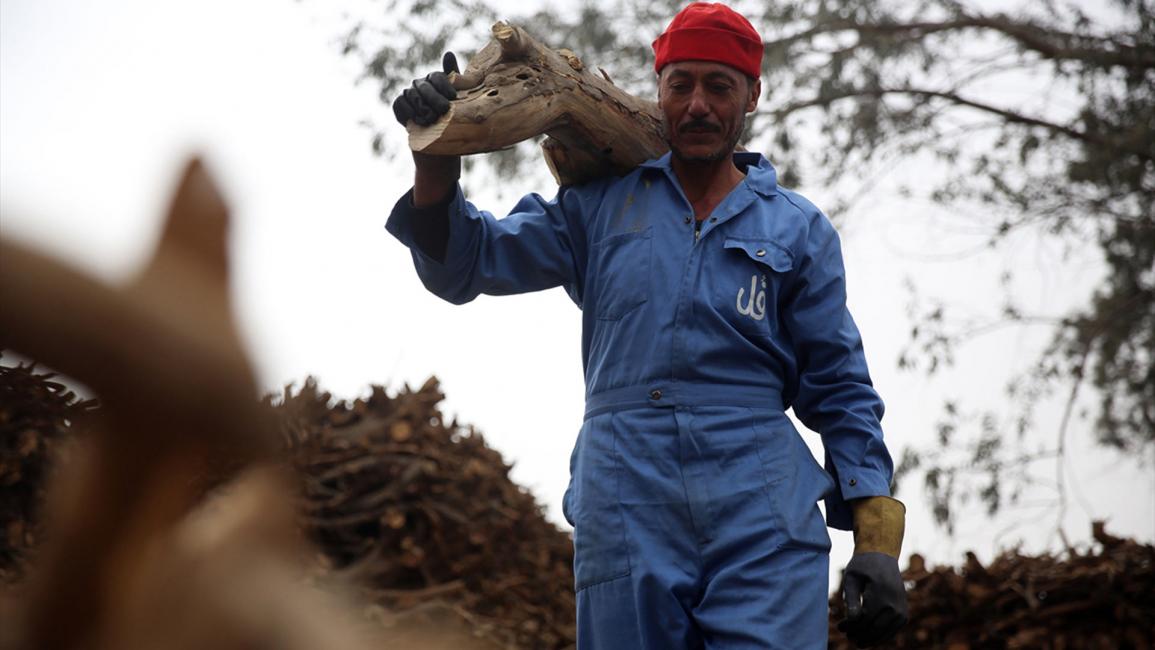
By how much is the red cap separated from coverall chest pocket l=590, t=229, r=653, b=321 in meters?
0.39

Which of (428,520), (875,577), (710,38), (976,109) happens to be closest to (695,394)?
(875,577)

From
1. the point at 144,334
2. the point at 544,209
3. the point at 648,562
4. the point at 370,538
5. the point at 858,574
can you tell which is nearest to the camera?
the point at 144,334

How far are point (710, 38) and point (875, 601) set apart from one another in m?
1.21

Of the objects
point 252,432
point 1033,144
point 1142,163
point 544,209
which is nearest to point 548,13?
point 1033,144

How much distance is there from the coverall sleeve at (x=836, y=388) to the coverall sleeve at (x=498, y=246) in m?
0.50

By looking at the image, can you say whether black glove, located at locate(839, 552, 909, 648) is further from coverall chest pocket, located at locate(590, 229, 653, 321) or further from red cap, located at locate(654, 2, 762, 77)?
red cap, located at locate(654, 2, 762, 77)

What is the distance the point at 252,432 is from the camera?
68 cm

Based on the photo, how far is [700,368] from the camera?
2.80m

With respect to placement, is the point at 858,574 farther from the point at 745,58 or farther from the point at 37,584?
the point at 37,584

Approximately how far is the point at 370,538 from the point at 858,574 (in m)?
3.46

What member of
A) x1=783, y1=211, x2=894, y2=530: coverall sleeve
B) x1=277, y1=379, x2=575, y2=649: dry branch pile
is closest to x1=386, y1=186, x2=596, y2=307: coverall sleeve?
x1=783, y1=211, x2=894, y2=530: coverall sleeve

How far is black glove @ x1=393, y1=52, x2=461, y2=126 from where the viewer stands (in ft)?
8.65

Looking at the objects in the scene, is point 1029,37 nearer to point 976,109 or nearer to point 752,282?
point 976,109

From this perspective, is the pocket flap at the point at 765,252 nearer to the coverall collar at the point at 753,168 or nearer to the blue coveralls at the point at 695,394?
the blue coveralls at the point at 695,394
